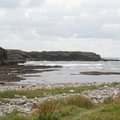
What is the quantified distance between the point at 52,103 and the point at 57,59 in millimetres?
178252

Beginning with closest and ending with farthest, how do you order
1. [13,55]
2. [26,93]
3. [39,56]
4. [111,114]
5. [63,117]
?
[111,114], [63,117], [26,93], [13,55], [39,56]

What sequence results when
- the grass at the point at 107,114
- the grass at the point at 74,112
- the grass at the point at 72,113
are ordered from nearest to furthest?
1. the grass at the point at 107,114
2. the grass at the point at 72,113
3. the grass at the point at 74,112

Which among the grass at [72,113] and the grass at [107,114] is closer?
the grass at [107,114]

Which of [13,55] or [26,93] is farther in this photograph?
[13,55]

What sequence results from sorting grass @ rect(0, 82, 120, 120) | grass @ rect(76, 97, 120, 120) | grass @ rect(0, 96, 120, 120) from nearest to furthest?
1. grass @ rect(76, 97, 120, 120)
2. grass @ rect(0, 96, 120, 120)
3. grass @ rect(0, 82, 120, 120)

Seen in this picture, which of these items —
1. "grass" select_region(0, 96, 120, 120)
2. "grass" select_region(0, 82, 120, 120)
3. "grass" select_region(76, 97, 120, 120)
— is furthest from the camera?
"grass" select_region(0, 82, 120, 120)

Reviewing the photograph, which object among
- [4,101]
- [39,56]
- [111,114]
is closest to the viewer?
[111,114]

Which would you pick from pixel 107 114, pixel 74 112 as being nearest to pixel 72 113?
pixel 74 112

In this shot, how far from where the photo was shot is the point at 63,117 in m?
12.8

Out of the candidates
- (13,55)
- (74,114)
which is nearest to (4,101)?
(74,114)

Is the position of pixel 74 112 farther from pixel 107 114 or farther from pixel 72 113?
pixel 107 114

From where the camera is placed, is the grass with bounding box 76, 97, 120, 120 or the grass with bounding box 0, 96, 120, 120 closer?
the grass with bounding box 76, 97, 120, 120

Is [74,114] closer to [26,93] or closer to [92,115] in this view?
[92,115]

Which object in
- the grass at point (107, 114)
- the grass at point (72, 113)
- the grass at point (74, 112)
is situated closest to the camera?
the grass at point (107, 114)
